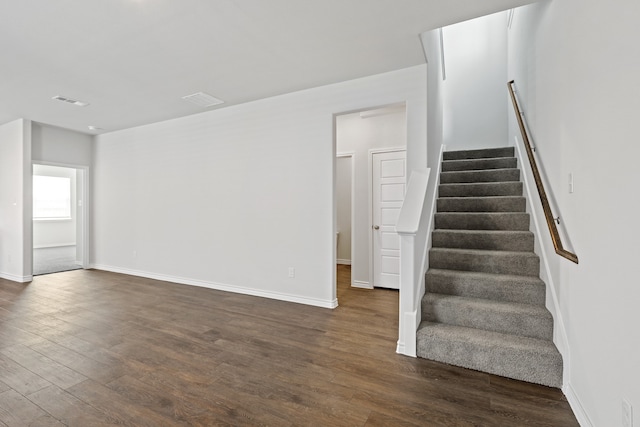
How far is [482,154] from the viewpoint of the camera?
4.62 meters

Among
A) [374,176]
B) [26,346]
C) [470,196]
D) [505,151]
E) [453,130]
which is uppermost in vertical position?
[453,130]

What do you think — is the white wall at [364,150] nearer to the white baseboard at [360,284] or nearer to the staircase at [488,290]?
the white baseboard at [360,284]

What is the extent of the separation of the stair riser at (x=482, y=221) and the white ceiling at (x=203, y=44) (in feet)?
5.76

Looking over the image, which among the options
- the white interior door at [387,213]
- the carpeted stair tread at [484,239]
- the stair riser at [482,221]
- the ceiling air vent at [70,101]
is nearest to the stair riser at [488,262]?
the carpeted stair tread at [484,239]

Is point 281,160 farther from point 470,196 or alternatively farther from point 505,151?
point 505,151

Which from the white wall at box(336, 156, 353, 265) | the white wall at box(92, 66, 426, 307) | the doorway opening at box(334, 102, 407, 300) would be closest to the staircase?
the white wall at box(92, 66, 426, 307)

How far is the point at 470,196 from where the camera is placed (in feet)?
12.9

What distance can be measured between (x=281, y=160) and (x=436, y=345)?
9.34ft

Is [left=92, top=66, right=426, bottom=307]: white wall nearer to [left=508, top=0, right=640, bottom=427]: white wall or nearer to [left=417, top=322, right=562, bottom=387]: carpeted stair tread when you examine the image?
[left=508, top=0, right=640, bottom=427]: white wall

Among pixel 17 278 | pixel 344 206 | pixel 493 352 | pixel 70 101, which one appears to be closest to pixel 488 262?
pixel 493 352

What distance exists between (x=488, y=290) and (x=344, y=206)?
3.99 m

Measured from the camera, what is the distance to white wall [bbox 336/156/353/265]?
253 inches

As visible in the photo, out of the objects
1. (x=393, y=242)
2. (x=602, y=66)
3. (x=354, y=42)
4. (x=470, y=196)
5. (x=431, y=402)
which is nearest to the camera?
(x=602, y=66)

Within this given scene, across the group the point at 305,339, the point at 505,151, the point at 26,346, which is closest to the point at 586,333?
the point at 305,339
